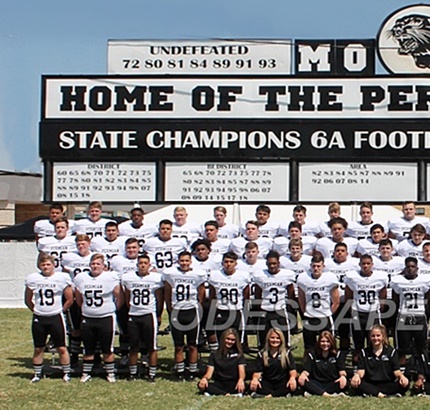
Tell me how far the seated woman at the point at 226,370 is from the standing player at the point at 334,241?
6.46 feet

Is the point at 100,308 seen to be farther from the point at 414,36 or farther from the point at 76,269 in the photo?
the point at 414,36

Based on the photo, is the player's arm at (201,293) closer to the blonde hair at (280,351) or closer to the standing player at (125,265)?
the standing player at (125,265)

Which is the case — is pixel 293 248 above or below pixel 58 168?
below

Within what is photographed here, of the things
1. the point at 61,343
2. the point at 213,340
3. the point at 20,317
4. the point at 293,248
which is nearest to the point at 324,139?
the point at 293,248

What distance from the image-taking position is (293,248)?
9789 mm

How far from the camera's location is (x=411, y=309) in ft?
30.4

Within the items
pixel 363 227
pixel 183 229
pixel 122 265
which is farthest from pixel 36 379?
pixel 363 227

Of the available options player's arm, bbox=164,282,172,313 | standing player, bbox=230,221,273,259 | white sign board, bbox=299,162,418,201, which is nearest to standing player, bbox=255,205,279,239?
standing player, bbox=230,221,273,259

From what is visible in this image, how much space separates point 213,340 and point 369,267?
2.08 m

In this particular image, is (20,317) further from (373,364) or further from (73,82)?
(373,364)

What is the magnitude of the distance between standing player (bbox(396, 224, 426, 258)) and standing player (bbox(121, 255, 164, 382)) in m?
3.12

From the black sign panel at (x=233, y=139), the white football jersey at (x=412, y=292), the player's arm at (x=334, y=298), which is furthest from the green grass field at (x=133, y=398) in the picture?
the black sign panel at (x=233, y=139)

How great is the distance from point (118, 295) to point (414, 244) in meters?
3.76

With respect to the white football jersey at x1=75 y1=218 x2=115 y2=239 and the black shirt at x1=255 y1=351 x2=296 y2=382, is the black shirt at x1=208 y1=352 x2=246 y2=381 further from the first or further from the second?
the white football jersey at x1=75 y1=218 x2=115 y2=239
